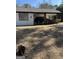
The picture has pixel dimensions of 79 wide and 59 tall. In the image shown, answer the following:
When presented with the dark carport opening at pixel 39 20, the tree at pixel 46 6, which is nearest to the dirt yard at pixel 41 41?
the dark carport opening at pixel 39 20

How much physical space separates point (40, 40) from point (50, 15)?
0.44 m

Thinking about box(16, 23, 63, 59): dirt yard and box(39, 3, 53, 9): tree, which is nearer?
box(39, 3, 53, 9): tree

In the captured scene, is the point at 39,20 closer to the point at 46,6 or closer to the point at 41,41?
the point at 46,6

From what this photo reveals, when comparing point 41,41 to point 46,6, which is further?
point 41,41

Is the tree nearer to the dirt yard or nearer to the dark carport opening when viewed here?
the dark carport opening

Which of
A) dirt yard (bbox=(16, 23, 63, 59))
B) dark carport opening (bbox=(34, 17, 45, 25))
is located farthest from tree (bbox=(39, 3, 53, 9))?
dirt yard (bbox=(16, 23, 63, 59))

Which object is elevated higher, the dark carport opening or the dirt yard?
the dark carport opening

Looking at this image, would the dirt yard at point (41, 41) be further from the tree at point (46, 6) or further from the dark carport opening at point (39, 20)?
the tree at point (46, 6)

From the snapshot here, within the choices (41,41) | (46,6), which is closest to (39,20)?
(46,6)

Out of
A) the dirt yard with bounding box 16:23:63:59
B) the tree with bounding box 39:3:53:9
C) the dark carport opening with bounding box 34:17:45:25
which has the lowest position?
Result: the dirt yard with bounding box 16:23:63:59
